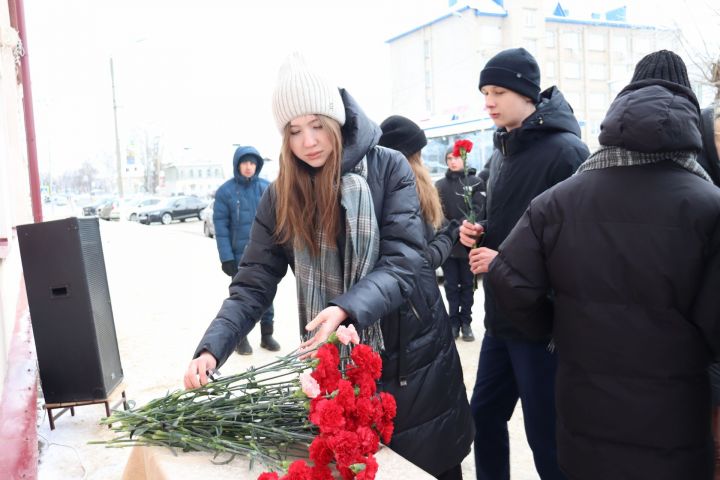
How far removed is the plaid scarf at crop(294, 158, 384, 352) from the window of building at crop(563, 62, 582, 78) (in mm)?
49129

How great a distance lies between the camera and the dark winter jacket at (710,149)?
2.18 meters

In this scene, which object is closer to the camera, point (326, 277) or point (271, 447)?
point (271, 447)

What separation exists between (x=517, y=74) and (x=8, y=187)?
4.68 m

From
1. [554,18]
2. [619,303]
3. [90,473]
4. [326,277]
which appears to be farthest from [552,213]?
[554,18]

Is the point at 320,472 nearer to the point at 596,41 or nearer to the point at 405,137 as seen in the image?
the point at 405,137

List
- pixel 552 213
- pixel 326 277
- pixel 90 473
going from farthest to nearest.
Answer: pixel 90 473, pixel 326 277, pixel 552 213

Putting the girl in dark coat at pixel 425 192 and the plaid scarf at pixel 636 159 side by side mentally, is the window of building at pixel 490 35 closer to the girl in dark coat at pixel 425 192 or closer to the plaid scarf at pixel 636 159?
the girl in dark coat at pixel 425 192

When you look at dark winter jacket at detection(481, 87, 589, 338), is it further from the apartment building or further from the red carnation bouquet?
the apartment building

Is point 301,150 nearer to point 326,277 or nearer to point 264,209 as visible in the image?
point 264,209

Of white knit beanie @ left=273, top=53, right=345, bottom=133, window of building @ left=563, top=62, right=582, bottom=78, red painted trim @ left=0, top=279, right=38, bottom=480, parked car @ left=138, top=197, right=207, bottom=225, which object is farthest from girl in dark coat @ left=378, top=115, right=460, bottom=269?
window of building @ left=563, top=62, right=582, bottom=78

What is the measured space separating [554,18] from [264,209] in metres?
48.8

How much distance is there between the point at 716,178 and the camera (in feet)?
7.20

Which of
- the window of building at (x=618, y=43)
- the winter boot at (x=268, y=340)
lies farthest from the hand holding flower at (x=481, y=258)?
the window of building at (x=618, y=43)

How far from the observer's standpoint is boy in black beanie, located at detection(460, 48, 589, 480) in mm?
2301
